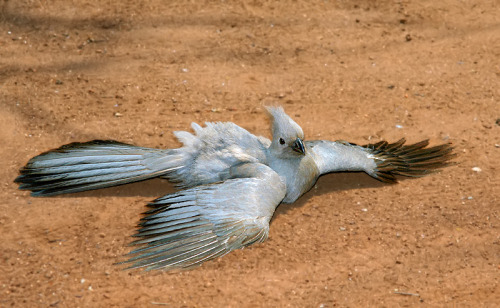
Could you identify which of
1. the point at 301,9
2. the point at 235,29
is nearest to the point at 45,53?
the point at 235,29

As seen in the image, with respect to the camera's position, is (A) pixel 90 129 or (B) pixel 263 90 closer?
(A) pixel 90 129

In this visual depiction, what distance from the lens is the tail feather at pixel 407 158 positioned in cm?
589

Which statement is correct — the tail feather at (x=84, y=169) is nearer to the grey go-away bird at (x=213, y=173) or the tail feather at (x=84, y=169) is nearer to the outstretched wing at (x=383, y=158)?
the grey go-away bird at (x=213, y=173)

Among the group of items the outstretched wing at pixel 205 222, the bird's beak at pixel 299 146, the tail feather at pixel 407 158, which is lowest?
the outstretched wing at pixel 205 222

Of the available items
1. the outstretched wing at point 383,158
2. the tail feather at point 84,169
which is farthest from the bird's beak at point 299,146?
the tail feather at point 84,169

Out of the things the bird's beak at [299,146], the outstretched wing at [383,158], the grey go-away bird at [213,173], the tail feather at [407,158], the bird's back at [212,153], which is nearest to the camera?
the grey go-away bird at [213,173]

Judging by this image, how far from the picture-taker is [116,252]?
4.91 meters

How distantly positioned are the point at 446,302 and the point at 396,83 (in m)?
3.28

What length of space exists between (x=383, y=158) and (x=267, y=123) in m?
1.29

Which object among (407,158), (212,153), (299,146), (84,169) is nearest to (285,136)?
(299,146)

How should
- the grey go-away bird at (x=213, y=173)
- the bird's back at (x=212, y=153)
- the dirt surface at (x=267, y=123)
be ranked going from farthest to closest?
the bird's back at (x=212, y=153), the grey go-away bird at (x=213, y=173), the dirt surface at (x=267, y=123)

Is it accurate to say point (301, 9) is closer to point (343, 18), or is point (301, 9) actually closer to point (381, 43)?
point (343, 18)

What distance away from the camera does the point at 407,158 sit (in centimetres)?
611

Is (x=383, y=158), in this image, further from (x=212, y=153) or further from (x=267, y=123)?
(x=212, y=153)
